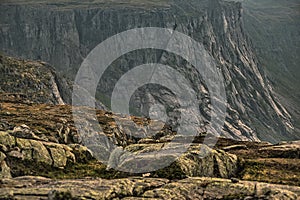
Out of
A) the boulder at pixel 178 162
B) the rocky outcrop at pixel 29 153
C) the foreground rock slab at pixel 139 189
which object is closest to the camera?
the foreground rock slab at pixel 139 189

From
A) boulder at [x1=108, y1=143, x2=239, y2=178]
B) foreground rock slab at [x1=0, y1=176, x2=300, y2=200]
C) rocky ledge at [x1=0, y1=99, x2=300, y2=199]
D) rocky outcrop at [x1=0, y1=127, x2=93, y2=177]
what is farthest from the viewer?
boulder at [x1=108, y1=143, x2=239, y2=178]

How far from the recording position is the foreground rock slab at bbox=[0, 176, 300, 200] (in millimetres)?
39219

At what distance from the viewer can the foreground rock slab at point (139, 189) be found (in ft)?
129

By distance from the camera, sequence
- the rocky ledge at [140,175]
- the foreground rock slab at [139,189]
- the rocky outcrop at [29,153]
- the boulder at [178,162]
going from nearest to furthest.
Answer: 1. the foreground rock slab at [139,189]
2. the rocky ledge at [140,175]
3. the rocky outcrop at [29,153]
4. the boulder at [178,162]

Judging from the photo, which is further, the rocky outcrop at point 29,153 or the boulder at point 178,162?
the boulder at point 178,162

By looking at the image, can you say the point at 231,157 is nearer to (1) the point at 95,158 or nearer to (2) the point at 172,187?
(2) the point at 172,187

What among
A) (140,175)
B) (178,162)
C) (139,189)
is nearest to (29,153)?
(140,175)

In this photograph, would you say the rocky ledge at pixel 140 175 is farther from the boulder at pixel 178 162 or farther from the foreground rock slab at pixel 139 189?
the boulder at pixel 178 162

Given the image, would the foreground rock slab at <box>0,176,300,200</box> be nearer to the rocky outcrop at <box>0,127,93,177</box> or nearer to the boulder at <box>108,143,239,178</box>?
the boulder at <box>108,143,239,178</box>

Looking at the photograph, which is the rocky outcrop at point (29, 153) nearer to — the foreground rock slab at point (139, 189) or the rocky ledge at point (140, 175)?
the rocky ledge at point (140, 175)

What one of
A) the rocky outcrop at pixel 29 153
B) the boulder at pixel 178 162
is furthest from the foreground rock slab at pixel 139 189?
the rocky outcrop at pixel 29 153

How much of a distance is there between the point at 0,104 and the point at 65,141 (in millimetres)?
57532

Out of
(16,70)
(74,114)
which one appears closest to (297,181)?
(74,114)

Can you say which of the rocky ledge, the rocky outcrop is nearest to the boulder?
the rocky ledge
